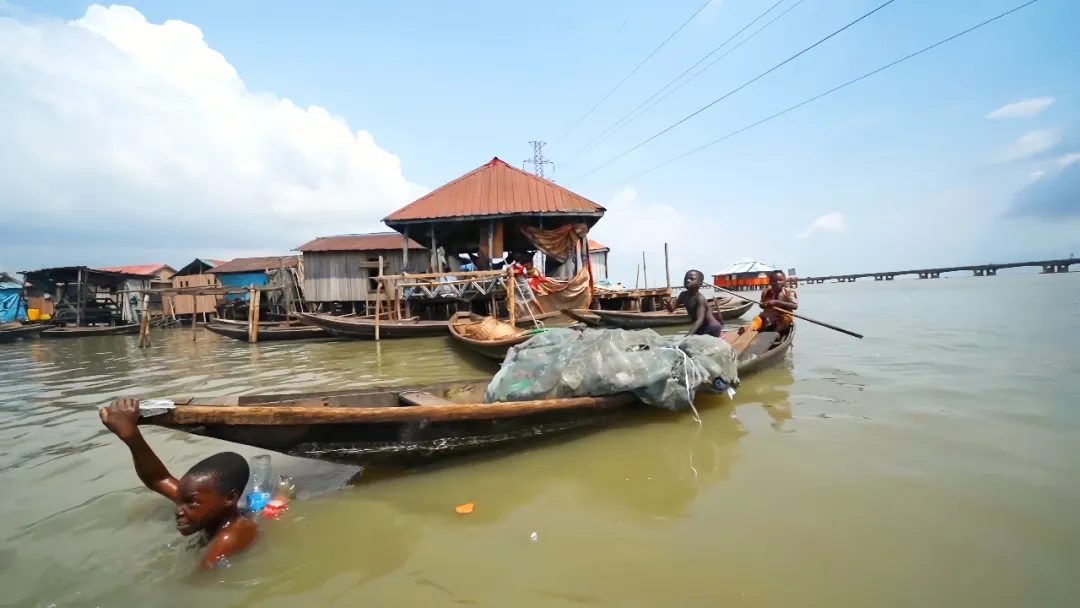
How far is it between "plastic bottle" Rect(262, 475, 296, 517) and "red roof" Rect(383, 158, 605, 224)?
36.9 ft

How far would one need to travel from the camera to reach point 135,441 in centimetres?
228

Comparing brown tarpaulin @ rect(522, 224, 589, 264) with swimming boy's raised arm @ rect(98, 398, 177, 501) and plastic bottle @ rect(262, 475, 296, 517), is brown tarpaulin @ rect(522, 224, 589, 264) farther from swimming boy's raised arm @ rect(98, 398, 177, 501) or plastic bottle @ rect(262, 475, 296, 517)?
swimming boy's raised arm @ rect(98, 398, 177, 501)

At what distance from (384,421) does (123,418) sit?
1305mm

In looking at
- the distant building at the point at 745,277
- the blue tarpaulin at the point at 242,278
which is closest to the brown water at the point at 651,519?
the blue tarpaulin at the point at 242,278

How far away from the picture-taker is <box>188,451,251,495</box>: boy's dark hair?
2.25m

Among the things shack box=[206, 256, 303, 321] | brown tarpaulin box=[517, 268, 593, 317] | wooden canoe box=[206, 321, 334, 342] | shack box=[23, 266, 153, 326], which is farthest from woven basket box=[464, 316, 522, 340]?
shack box=[23, 266, 153, 326]

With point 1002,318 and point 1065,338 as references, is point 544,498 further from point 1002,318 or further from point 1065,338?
point 1002,318

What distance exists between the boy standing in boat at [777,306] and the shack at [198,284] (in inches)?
1086

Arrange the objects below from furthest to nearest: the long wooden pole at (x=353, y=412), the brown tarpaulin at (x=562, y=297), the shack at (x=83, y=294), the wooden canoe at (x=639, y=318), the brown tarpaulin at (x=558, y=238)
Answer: the shack at (x=83, y=294) < the brown tarpaulin at (x=558, y=238) < the wooden canoe at (x=639, y=318) < the brown tarpaulin at (x=562, y=297) < the long wooden pole at (x=353, y=412)

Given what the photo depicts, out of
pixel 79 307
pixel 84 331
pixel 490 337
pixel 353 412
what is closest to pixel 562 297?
pixel 490 337

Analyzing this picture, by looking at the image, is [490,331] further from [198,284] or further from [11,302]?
[11,302]

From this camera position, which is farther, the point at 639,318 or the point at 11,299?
the point at 11,299

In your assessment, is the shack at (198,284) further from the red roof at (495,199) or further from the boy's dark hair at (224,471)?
the boy's dark hair at (224,471)

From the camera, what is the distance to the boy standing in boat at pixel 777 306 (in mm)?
7598
